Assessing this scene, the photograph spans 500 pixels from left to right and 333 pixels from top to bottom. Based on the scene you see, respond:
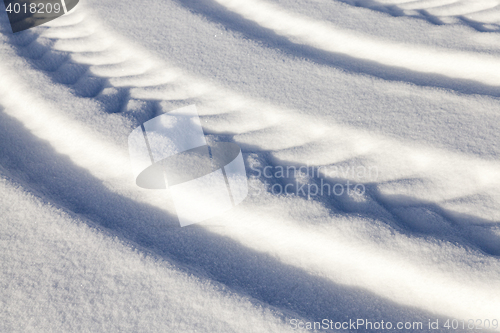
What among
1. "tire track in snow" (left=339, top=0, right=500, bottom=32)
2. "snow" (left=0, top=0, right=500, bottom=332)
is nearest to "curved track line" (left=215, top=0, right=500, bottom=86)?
"snow" (left=0, top=0, right=500, bottom=332)

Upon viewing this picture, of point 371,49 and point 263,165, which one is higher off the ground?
point 371,49

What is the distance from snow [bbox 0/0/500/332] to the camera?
902 mm

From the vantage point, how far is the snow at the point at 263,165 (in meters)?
0.90

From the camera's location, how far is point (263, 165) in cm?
115

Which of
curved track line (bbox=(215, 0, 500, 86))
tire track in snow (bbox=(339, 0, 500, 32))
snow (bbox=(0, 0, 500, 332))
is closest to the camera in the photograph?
snow (bbox=(0, 0, 500, 332))

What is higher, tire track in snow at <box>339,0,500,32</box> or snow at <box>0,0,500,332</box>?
tire track in snow at <box>339,0,500,32</box>

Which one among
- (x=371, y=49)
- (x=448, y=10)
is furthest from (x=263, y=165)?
(x=448, y=10)

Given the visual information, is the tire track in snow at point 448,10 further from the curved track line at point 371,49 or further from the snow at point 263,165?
the curved track line at point 371,49

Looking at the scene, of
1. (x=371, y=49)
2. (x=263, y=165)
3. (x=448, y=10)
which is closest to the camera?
(x=263, y=165)

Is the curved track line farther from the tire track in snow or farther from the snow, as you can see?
the tire track in snow

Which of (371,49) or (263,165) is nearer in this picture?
(263,165)

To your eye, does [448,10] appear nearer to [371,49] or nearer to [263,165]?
[371,49]

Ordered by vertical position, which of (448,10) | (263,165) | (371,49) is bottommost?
(263,165)

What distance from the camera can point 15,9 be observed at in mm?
1657
